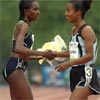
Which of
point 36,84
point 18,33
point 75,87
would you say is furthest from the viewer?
point 36,84

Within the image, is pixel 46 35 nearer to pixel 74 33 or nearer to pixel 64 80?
pixel 64 80

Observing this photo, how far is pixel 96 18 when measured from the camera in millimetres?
26859

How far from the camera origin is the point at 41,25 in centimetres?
2764

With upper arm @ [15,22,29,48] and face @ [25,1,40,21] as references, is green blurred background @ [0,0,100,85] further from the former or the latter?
upper arm @ [15,22,29,48]

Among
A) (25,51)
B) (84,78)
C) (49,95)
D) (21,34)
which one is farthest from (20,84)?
(49,95)

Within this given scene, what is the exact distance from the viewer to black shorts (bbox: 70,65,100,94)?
20.9 feet

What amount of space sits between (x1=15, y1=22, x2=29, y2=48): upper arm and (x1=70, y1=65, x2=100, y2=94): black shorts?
2.50 ft

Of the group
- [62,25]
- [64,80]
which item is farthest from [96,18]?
[64,80]

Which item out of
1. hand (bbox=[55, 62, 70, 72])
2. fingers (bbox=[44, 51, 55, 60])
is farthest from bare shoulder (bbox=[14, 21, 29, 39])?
hand (bbox=[55, 62, 70, 72])

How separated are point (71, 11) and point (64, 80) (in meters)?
18.5

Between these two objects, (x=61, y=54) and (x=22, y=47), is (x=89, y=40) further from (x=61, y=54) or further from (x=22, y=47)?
(x=22, y=47)

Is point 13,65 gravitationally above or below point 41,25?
above

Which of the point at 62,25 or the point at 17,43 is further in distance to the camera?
the point at 62,25

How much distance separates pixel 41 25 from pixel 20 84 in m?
20.8
